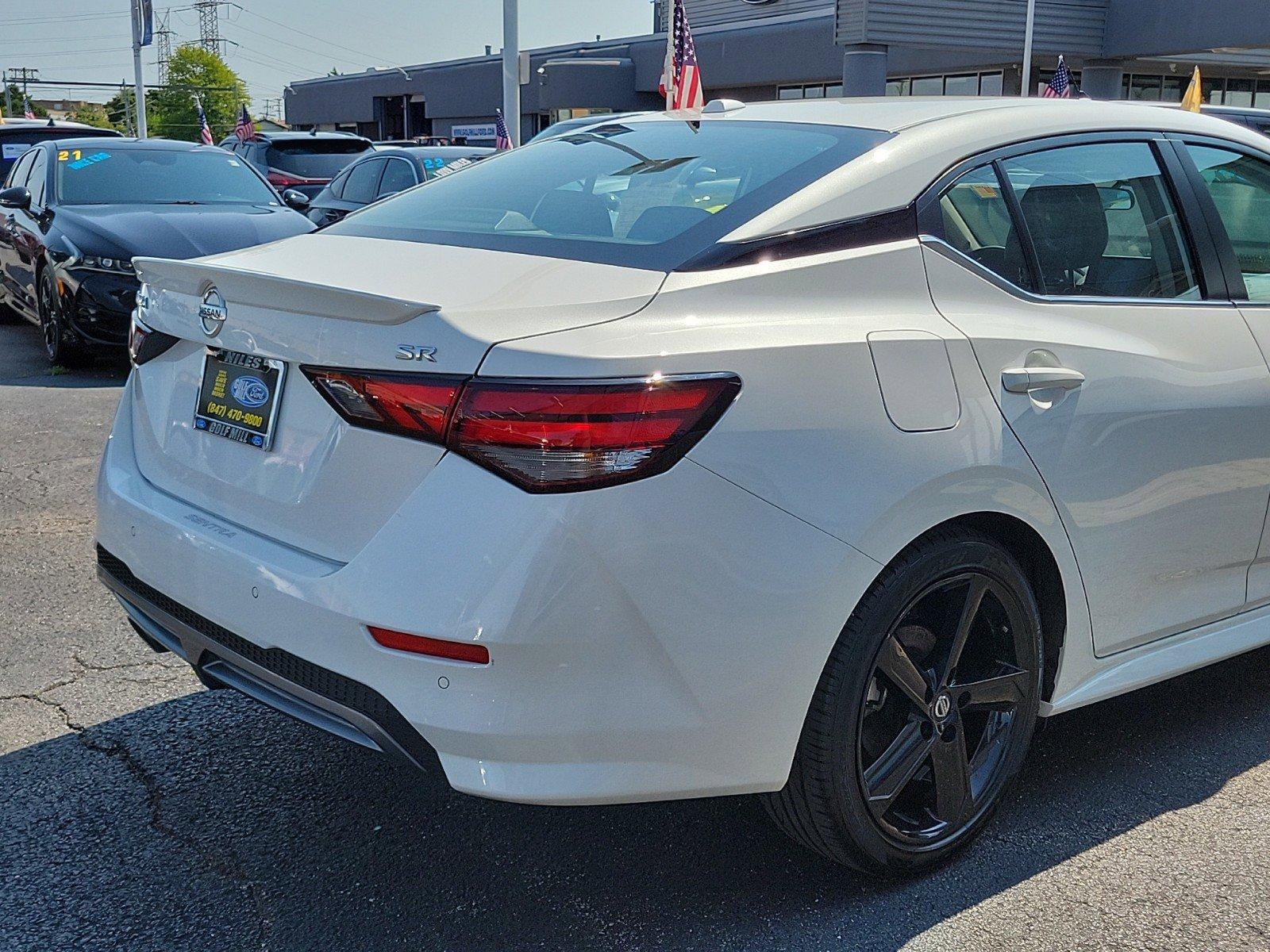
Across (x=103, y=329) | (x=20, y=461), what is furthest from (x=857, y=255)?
(x=103, y=329)

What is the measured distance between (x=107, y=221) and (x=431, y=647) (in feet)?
26.1

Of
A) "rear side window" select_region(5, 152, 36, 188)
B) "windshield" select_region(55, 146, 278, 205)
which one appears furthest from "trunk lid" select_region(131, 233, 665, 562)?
"rear side window" select_region(5, 152, 36, 188)

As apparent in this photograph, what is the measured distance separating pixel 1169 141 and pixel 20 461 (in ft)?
17.7

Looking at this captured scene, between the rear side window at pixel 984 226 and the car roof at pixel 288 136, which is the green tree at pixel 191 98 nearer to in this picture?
the car roof at pixel 288 136

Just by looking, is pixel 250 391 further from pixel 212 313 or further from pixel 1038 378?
pixel 1038 378

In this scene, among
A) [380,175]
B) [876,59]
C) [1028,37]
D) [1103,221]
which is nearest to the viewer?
[1103,221]

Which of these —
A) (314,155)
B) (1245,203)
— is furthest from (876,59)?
(1245,203)

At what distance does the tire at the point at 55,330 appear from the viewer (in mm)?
9102

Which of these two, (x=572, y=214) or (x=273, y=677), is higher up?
(x=572, y=214)

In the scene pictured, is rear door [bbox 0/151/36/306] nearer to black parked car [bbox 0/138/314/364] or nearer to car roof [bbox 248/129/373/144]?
black parked car [bbox 0/138/314/364]

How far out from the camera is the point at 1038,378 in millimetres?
2789

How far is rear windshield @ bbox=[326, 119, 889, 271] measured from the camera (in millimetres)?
2697

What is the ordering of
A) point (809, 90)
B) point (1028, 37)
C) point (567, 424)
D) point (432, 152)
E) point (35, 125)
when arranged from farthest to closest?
point (809, 90), point (1028, 37), point (35, 125), point (432, 152), point (567, 424)

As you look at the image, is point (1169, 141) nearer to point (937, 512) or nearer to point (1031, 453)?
point (1031, 453)
